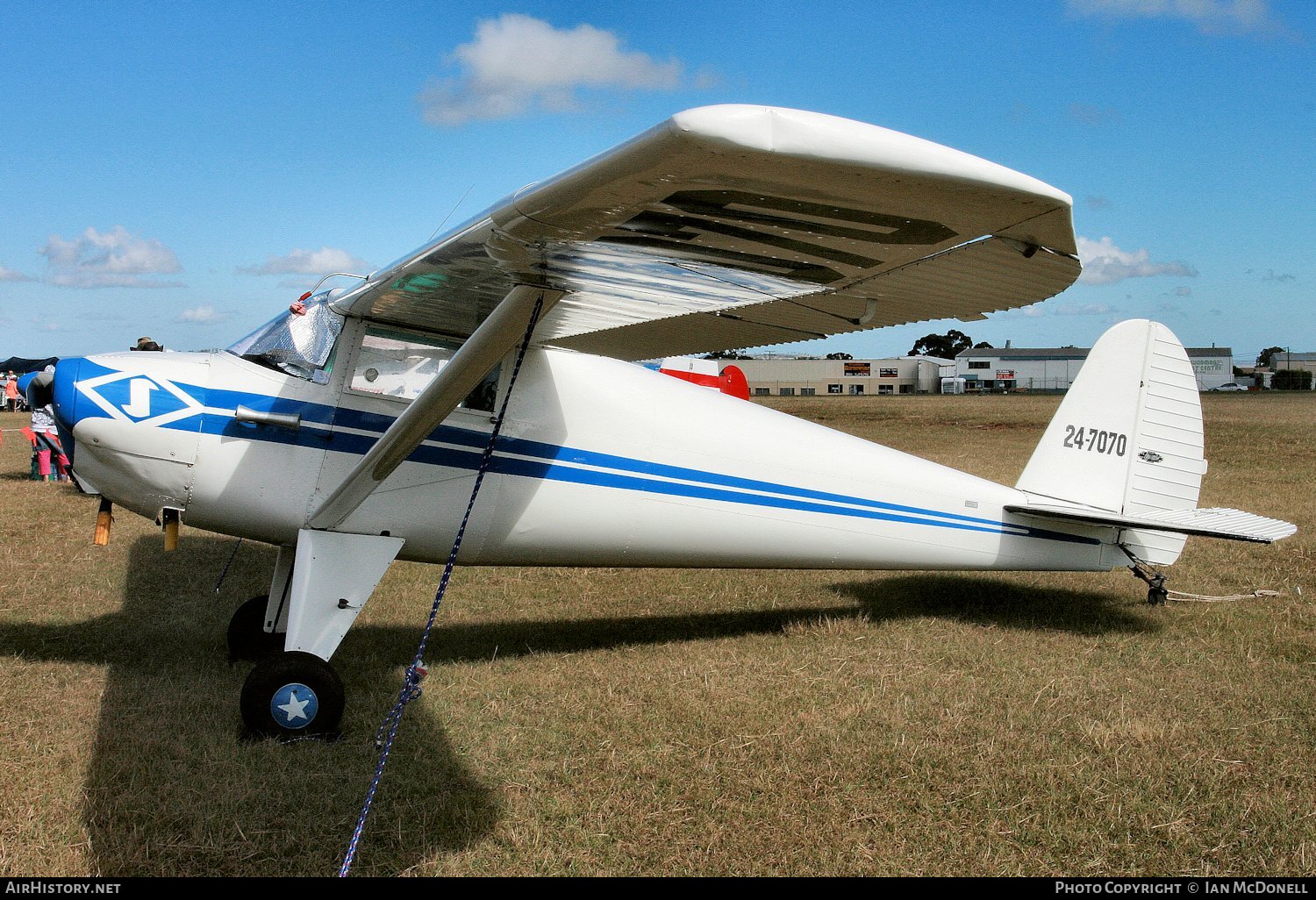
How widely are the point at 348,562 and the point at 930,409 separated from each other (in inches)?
1642

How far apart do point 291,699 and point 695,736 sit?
1.86 meters

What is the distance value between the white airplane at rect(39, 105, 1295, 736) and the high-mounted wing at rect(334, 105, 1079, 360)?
12 mm

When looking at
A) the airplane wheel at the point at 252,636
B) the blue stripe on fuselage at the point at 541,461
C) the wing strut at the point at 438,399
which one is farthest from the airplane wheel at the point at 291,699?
the airplane wheel at the point at 252,636

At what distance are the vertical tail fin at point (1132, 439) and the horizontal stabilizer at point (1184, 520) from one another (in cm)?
12

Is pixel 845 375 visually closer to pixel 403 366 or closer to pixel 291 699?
pixel 403 366

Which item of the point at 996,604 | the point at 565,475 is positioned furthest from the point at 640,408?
the point at 996,604

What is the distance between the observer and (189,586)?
23.4 feet

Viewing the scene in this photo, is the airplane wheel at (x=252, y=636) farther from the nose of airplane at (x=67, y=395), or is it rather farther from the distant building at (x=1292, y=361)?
the distant building at (x=1292, y=361)

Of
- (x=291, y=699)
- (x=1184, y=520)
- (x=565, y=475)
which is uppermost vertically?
(x=1184, y=520)

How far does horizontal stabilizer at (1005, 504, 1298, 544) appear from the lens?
5.66m

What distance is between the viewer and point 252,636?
532 centimetres

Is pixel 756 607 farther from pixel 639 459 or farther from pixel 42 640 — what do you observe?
pixel 42 640

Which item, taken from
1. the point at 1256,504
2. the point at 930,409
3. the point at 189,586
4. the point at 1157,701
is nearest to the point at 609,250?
the point at 1157,701

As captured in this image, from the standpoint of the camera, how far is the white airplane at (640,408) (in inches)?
91.2
